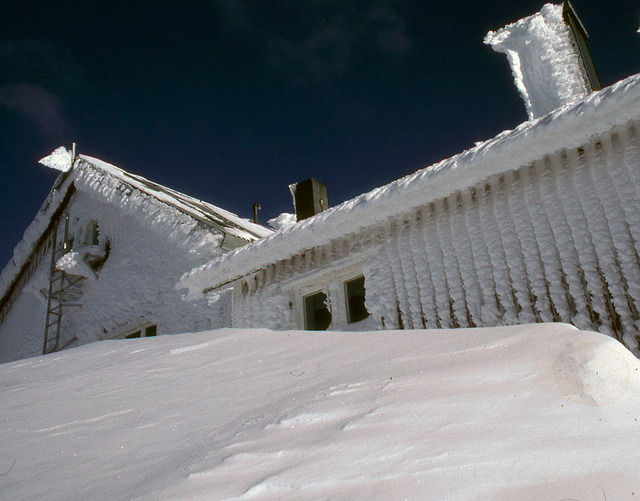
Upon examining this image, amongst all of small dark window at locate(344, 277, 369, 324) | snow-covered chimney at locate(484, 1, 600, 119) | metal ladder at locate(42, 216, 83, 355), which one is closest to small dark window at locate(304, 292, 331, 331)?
small dark window at locate(344, 277, 369, 324)

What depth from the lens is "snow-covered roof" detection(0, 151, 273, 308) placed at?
7117 millimetres

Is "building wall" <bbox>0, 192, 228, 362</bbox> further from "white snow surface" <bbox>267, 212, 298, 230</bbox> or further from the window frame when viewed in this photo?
"white snow surface" <bbox>267, 212, 298, 230</bbox>

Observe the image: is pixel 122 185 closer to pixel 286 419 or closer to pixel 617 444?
pixel 286 419

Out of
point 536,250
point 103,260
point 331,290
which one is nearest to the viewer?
point 536,250

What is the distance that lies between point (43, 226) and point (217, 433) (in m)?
10.7

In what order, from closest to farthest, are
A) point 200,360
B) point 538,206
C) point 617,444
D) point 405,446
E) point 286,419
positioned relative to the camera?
point 617,444
point 405,446
point 286,419
point 200,360
point 538,206

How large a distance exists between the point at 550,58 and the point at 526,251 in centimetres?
415

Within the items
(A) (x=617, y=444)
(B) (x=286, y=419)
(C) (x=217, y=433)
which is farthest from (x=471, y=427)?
(C) (x=217, y=433)

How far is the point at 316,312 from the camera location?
219 inches

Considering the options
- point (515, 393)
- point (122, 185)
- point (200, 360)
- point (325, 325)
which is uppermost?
point (122, 185)

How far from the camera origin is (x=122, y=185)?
8570mm

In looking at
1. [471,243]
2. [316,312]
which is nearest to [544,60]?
[471,243]

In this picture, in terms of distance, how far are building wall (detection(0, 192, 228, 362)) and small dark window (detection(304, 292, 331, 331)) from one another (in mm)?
1430

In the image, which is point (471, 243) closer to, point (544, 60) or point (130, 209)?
point (544, 60)
